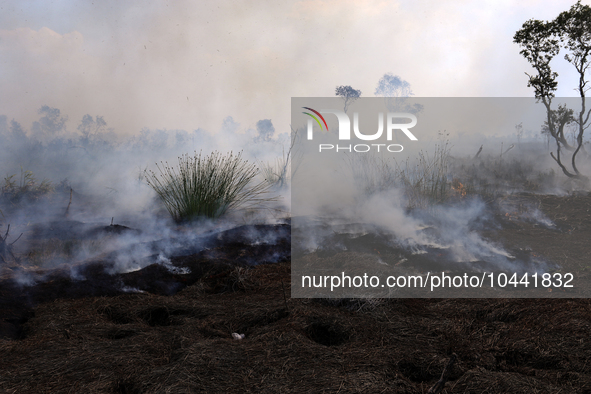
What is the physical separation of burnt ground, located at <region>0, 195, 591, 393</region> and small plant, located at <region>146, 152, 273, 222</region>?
1.48 metres

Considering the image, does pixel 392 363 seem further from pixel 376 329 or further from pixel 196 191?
pixel 196 191

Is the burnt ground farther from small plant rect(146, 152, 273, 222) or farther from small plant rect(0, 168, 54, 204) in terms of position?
small plant rect(0, 168, 54, 204)

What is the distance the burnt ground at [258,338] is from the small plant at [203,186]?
1.48 metres

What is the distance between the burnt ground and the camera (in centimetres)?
210

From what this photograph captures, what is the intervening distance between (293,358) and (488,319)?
1.60m

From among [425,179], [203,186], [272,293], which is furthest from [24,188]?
[425,179]

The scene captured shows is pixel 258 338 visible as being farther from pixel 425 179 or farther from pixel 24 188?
pixel 24 188

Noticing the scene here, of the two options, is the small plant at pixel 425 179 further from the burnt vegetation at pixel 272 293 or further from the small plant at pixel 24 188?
the small plant at pixel 24 188

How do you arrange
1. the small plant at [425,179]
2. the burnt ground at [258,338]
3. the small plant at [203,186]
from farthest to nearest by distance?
the small plant at [425,179] < the small plant at [203,186] < the burnt ground at [258,338]

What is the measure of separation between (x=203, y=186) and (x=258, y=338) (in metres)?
3.17

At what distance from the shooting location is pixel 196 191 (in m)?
5.42

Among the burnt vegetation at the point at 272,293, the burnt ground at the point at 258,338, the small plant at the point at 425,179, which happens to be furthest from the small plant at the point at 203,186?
the small plant at the point at 425,179

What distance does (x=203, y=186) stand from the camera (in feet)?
17.8

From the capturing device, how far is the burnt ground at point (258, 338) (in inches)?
82.5
